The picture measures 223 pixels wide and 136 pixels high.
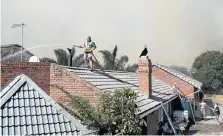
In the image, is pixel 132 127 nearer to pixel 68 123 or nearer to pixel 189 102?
pixel 68 123

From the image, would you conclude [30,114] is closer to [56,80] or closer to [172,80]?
[56,80]

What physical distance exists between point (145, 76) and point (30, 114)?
8.59 m

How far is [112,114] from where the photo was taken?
379 inches

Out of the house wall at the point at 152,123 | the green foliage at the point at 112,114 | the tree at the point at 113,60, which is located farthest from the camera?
→ the tree at the point at 113,60

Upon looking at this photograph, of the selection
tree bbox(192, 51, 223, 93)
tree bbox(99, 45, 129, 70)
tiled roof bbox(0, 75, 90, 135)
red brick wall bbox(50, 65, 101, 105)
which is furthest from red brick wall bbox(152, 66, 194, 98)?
tree bbox(192, 51, 223, 93)

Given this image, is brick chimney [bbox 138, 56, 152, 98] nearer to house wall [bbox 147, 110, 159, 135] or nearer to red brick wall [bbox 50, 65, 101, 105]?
house wall [bbox 147, 110, 159, 135]

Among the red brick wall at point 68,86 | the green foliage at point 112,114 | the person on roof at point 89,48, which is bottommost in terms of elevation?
the green foliage at point 112,114

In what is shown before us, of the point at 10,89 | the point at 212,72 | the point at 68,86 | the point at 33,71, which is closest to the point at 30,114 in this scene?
the point at 10,89

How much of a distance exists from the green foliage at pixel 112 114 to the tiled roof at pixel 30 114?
970 mm

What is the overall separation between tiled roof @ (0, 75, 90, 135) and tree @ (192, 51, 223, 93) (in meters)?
55.0

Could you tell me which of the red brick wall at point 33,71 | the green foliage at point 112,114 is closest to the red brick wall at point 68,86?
the red brick wall at point 33,71

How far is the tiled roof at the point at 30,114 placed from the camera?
7406 mm

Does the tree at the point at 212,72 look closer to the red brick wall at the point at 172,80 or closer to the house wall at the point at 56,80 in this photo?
the red brick wall at the point at 172,80

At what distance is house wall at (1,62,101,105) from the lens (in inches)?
429
